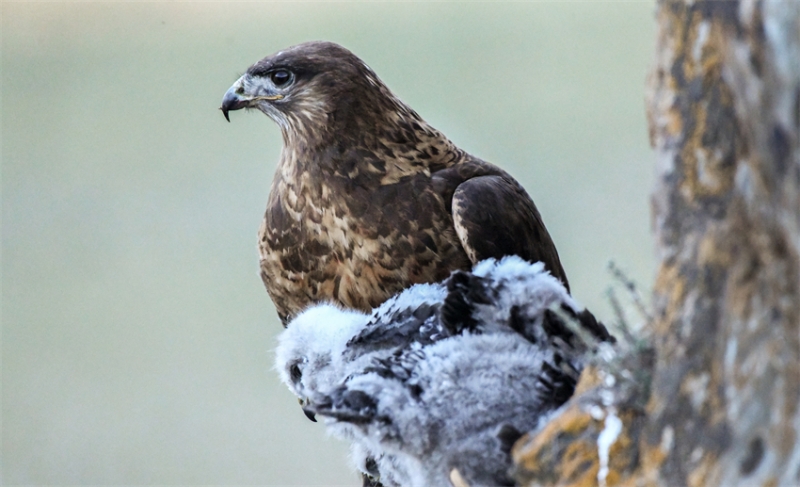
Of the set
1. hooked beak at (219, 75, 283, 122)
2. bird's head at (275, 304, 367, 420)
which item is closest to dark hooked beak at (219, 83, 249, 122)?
hooked beak at (219, 75, 283, 122)

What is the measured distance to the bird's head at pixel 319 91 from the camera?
173 centimetres

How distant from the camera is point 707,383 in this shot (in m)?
0.86

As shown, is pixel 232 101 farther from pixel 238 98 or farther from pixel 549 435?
pixel 549 435

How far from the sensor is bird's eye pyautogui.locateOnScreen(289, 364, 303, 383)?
1.55 m

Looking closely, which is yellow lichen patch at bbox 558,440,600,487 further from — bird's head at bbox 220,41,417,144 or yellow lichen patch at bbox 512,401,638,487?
bird's head at bbox 220,41,417,144

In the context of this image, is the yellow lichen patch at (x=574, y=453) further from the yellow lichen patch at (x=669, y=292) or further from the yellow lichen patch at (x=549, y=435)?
the yellow lichen patch at (x=669, y=292)

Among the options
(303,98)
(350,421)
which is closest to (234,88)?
(303,98)

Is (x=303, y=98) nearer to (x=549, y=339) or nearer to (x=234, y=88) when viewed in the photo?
(x=234, y=88)

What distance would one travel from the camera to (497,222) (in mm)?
1628

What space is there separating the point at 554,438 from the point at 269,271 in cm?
91

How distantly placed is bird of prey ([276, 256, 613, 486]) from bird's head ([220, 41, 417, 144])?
519 millimetres

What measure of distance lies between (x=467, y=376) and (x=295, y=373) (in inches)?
18.6

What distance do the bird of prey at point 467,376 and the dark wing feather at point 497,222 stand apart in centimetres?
19

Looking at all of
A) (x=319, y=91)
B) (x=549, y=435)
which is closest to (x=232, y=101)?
(x=319, y=91)
